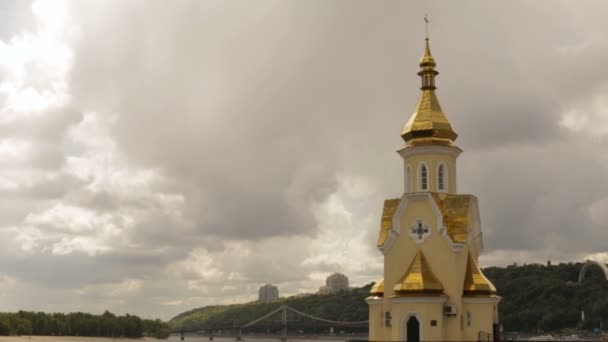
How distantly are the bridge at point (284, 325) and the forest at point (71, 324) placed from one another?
114 ft

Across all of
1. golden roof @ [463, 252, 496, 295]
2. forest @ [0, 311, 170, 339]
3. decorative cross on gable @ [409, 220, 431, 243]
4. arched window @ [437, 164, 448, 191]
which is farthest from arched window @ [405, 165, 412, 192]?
forest @ [0, 311, 170, 339]

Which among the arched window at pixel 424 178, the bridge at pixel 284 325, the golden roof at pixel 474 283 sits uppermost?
the arched window at pixel 424 178

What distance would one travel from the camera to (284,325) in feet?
493

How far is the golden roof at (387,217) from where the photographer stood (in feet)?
102

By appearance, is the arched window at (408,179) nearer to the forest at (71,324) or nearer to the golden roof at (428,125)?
the golden roof at (428,125)

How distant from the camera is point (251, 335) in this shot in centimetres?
16462

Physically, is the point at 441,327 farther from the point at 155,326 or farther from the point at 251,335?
the point at 251,335

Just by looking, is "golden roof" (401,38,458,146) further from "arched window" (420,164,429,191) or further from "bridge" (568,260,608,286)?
"bridge" (568,260,608,286)

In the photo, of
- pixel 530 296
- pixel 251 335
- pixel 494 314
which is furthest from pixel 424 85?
pixel 251 335

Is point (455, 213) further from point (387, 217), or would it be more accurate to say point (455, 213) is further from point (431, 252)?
point (387, 217)

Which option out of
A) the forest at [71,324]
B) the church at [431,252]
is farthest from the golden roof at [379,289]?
the forest at [71,324]

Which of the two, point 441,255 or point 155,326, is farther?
point 155,326

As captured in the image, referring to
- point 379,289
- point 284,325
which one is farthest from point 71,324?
point 379,289

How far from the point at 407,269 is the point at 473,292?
2745mm
